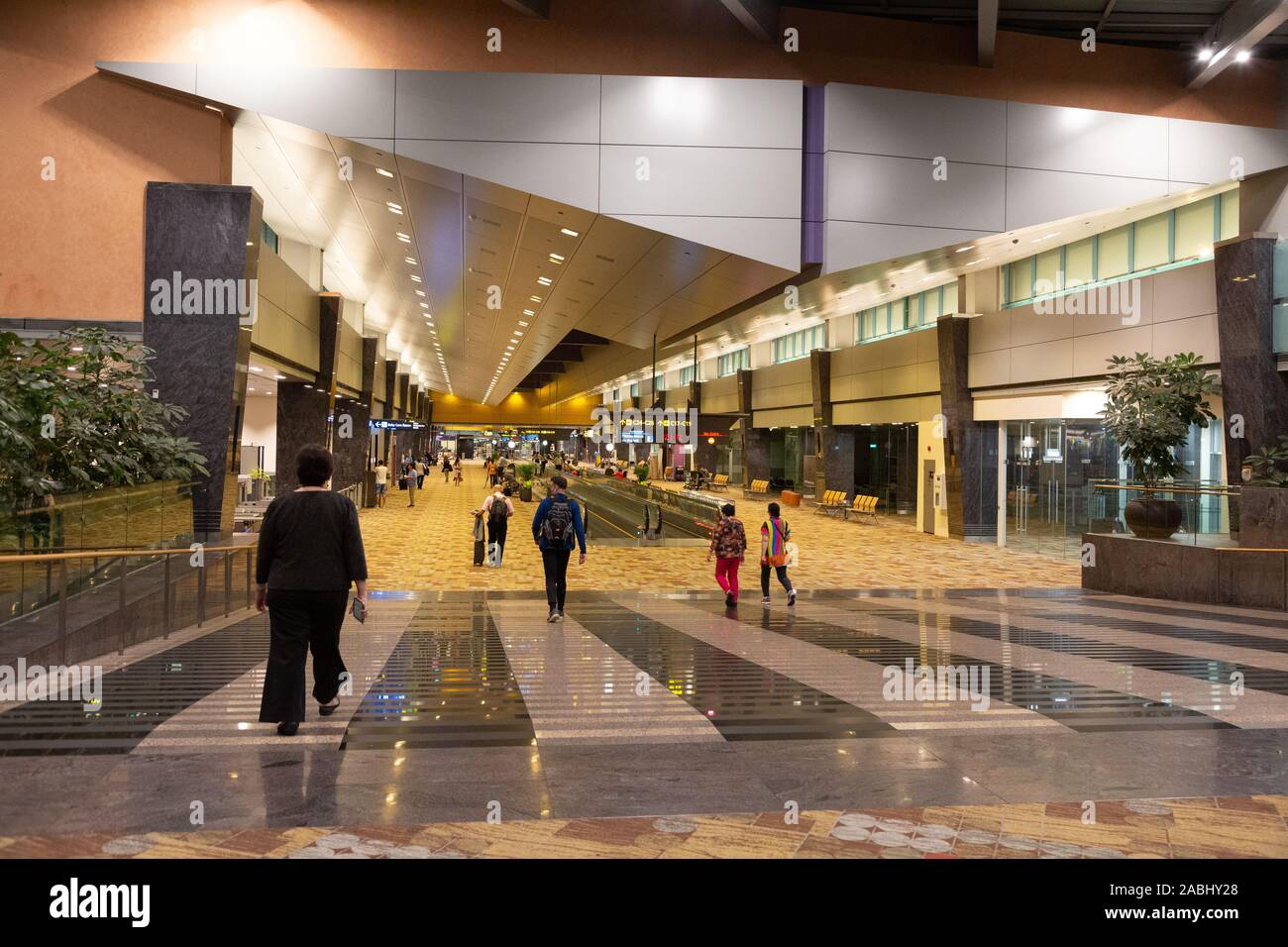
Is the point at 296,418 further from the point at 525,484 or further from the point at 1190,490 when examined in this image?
the point at 1190,490

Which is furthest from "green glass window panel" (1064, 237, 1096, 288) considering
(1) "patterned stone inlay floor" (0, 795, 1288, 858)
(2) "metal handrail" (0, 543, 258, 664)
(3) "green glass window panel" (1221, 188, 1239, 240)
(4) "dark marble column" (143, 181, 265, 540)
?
(1) "patterned stone inlay floor" (0, 795, 1288, 858)

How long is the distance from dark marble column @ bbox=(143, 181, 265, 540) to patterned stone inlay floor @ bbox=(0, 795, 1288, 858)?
1281 centimetres

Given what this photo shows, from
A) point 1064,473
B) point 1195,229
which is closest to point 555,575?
point 1195,229

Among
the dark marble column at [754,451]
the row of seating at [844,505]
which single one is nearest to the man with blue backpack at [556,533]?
the row of seating at [844,505]

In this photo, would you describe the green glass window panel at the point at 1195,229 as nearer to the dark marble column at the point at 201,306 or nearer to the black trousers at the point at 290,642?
the dark marble column at the point at 201,306

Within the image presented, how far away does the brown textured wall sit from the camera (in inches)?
624

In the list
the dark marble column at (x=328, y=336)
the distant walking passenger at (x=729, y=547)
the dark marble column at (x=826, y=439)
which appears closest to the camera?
the distant walking passenger at (x=729, y=547)

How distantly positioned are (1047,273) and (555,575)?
17.7 metres

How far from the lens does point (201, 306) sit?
15.7 m

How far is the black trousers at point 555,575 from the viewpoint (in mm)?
11070

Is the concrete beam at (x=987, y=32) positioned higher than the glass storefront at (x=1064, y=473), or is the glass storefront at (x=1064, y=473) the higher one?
the concrete beam at (x=987, y=32)

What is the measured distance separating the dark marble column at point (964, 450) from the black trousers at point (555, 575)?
17913 mm

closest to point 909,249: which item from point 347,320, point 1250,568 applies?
point 1250,568

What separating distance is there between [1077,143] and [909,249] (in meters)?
3.75
